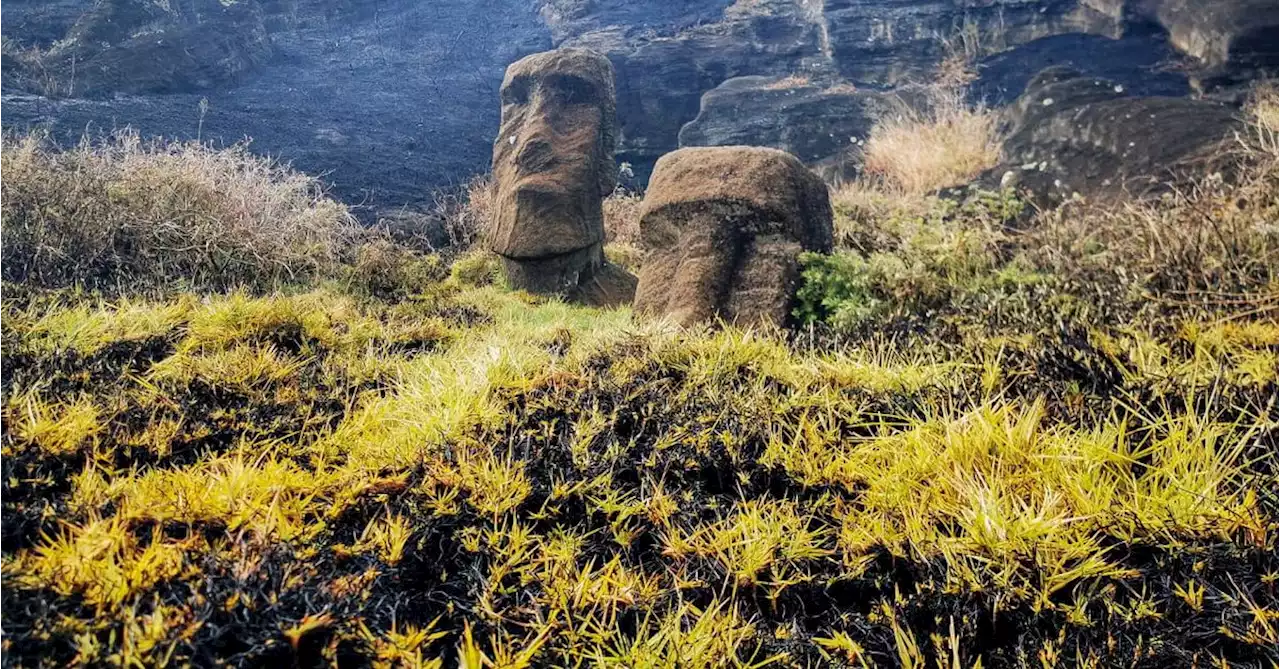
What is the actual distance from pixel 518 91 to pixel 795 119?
7.68m

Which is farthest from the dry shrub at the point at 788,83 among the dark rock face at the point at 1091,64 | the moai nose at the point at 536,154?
the moai nose at the point at 536,154

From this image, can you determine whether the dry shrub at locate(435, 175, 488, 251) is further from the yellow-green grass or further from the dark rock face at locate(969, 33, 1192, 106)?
the dark rock face at locate(969, 33, 1192, 106)

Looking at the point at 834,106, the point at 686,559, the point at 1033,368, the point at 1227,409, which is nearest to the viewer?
the point at 686,559

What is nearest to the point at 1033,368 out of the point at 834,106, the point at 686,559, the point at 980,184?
the point at 686,559

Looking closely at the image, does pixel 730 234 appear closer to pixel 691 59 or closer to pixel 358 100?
pixel 691 59

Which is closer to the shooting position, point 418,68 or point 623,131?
point 623,131

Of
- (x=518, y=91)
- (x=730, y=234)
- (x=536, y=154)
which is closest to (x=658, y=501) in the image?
(x=730, y=234)

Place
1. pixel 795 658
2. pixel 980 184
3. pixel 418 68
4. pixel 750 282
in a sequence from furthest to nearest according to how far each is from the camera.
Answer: pixel 418 68, pixel 980 184, pixel 750 282, pixel 795 658

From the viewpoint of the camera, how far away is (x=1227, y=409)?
65.5 inches

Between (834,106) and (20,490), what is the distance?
1391cm

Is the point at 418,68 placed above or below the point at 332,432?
above

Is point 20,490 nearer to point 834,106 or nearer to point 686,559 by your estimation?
point 686,559

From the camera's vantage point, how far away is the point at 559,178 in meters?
6.09

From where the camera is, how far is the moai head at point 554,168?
599cm
